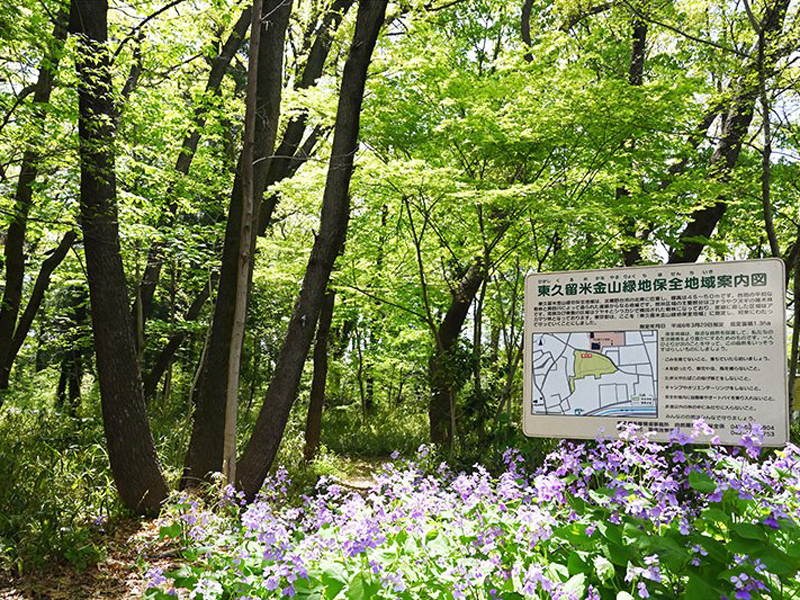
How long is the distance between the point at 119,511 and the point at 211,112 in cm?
429

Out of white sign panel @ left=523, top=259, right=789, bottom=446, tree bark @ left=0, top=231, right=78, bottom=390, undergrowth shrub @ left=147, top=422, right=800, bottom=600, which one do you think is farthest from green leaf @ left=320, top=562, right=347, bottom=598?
tree bark @ left=0, top=231, right=78, bottom=390

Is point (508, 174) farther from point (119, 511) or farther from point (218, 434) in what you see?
point (119, 511)

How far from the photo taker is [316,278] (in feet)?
16.8

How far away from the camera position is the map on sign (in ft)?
13.4

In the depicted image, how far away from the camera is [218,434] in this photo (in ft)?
18.2

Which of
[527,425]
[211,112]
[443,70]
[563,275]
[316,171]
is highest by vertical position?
[443,70]

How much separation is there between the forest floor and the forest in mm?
23

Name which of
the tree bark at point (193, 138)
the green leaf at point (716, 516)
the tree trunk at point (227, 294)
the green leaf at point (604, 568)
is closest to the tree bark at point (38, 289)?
the tree bark at point (193, 138)

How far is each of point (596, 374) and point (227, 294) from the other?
10.9 ft

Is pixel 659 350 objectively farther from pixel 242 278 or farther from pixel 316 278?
pixel 242 278

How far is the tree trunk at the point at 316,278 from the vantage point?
494 centimetres

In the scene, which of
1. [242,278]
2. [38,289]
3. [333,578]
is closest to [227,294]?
[242,278]

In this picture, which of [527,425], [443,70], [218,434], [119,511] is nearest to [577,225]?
[443,70]

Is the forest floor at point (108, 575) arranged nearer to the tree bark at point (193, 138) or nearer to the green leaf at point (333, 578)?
the green leaf at point (333, 578)
